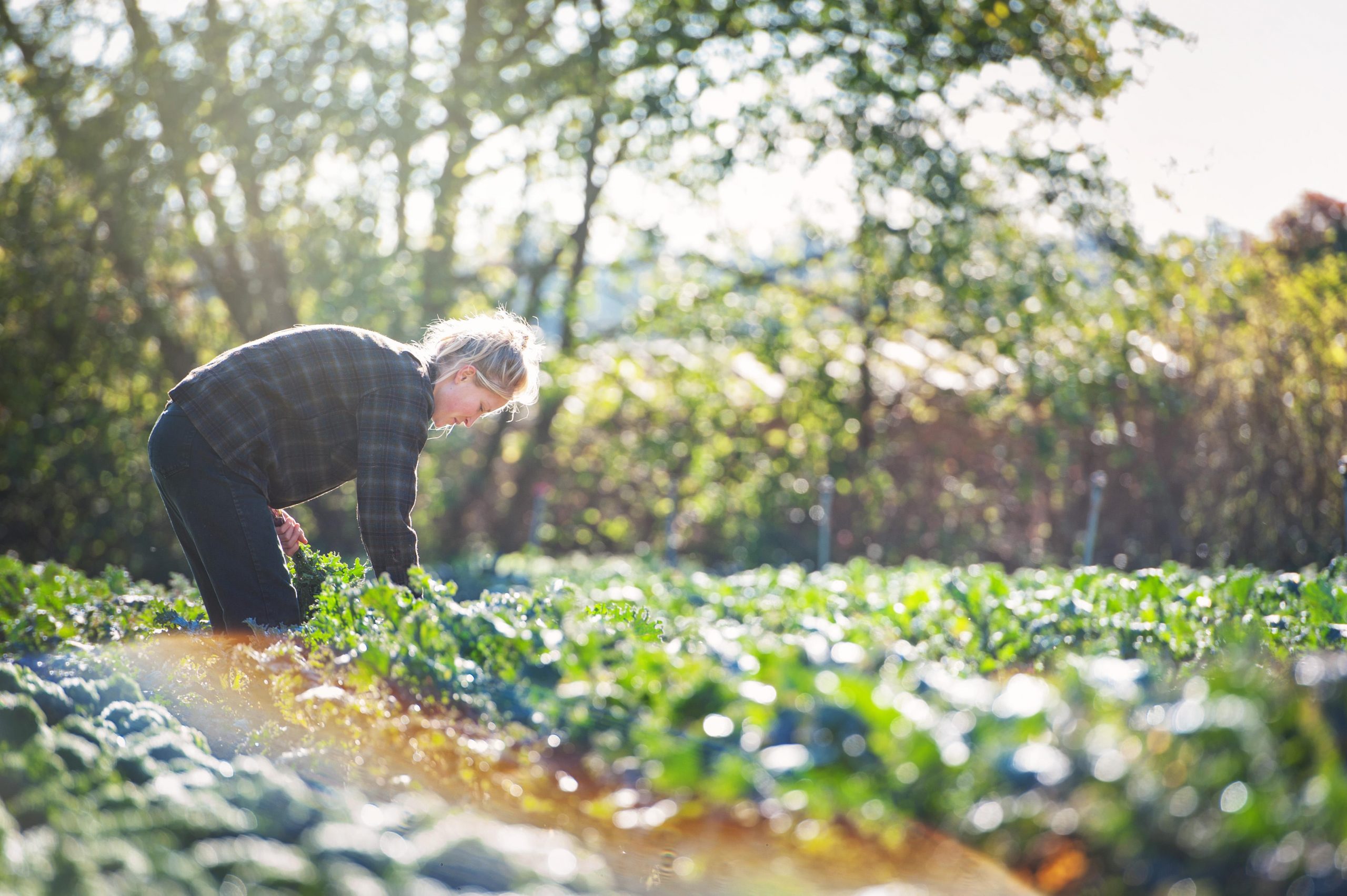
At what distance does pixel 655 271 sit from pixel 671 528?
272 cm

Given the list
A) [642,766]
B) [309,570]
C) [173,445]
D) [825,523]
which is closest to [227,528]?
[173,445]

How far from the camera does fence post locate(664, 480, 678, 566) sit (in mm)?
9633

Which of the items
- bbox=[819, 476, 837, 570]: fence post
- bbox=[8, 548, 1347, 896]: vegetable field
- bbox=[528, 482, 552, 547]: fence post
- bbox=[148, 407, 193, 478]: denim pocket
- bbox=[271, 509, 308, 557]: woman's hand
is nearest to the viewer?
bbox=[8, 548, 1347, 896]: vegetable field

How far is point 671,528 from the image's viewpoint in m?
9.74

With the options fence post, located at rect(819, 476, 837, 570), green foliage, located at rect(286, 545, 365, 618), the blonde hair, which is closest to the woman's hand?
green foliage, located at rect(286, 545, 365, 618)

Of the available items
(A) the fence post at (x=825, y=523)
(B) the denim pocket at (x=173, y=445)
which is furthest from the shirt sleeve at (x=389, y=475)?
(A) the fence post at (x=825, y=523)

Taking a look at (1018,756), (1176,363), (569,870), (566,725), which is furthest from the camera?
(1176,363)

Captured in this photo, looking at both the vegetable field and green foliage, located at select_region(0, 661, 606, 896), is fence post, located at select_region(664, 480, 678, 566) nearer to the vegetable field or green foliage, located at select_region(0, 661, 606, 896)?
the vegetable field

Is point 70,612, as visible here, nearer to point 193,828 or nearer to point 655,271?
point 193,828

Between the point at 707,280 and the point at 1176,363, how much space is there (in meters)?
4.27

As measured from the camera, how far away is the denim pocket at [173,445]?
3.18 meters

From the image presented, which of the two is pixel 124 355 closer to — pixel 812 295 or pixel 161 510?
pixel 161 510

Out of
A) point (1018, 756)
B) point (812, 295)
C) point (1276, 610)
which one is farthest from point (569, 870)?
point (812, 295)

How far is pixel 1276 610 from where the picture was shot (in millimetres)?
3652
